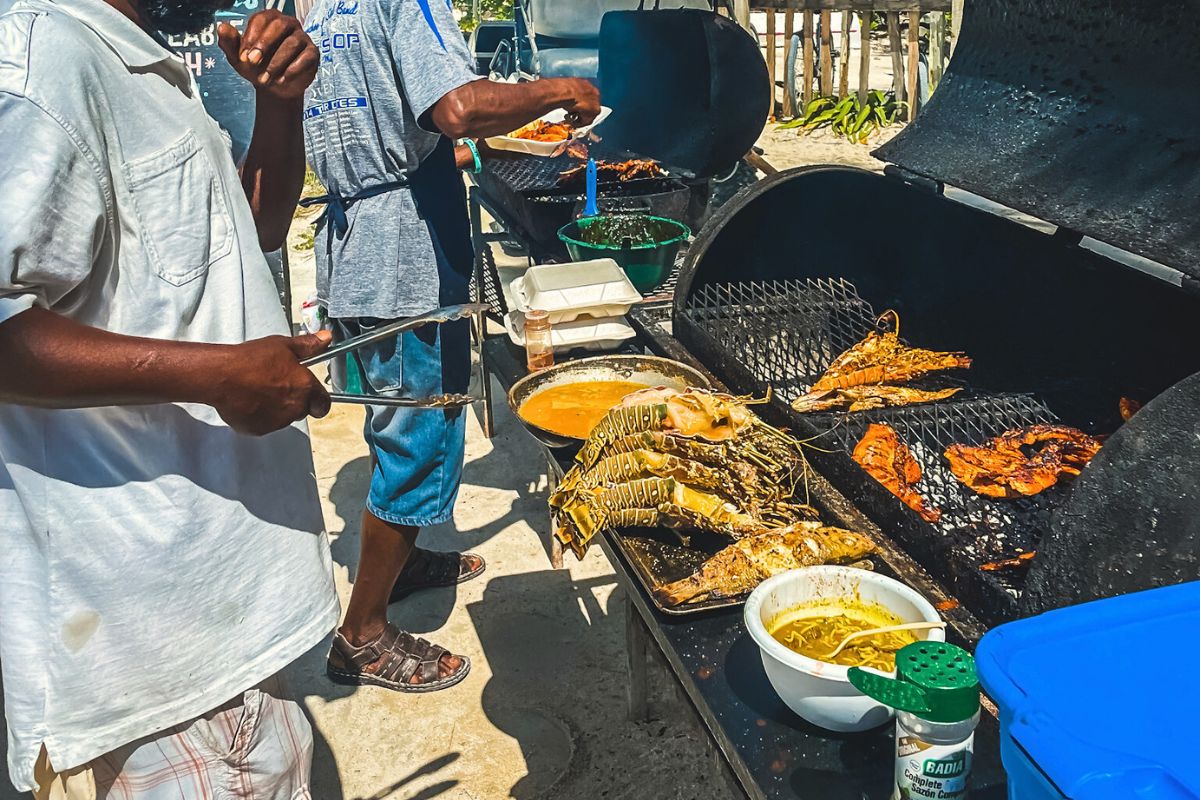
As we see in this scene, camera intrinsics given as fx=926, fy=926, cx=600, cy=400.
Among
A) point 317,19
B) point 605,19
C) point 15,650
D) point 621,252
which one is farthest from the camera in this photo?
point 605,19

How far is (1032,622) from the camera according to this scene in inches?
49.3

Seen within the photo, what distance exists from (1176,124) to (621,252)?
2.50m

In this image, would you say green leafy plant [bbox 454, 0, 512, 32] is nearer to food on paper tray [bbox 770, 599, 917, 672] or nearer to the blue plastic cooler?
food on paper tray [bbox 770, 599, 917, 672]

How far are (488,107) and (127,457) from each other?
1.89 meters

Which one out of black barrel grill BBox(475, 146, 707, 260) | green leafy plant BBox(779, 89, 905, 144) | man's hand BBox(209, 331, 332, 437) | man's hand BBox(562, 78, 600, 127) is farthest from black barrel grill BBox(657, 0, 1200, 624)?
green leafy plant BBox(779, 89, 905, 144)

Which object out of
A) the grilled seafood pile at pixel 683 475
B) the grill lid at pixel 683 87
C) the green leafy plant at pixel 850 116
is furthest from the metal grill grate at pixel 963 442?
the green leafy plant at pixel 850 116

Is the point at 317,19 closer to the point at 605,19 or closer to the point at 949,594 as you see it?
the point at 949,594

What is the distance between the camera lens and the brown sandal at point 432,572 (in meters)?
4.43

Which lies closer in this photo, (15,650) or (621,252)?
(15,650)

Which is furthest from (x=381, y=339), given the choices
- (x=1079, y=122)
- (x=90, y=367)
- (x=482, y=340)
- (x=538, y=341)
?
(x=482, y=340)

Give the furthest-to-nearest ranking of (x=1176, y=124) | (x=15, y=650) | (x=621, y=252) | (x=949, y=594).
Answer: (x=621, y=252), (x=1176, y=124), (x=949, y=594), (x=15, y=650)

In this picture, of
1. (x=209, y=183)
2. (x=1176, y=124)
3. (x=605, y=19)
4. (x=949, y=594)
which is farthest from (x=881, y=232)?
(x=605, y=19)

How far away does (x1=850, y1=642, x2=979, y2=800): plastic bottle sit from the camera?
1463mm

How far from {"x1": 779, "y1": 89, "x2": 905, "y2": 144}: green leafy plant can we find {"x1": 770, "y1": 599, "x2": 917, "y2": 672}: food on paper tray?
11950 millimetres
